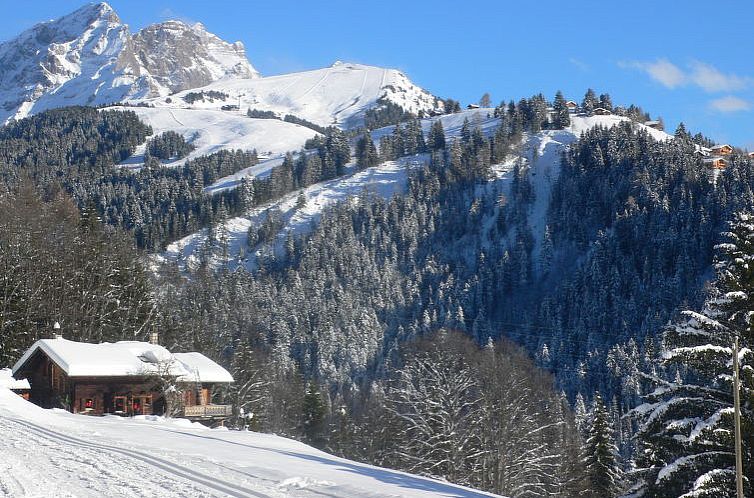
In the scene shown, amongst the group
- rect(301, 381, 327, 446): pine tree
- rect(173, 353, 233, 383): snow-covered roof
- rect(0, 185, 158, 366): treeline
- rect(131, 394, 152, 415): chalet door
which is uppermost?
rect(0, 185, 158, 366): treeline

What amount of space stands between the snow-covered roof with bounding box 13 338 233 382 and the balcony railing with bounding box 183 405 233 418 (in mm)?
2020

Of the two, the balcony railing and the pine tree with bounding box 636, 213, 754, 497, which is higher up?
the pine tree with bounding box 636, 213, 754, 497

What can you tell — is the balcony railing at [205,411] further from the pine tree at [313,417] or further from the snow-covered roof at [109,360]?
the pine tree at [313,417]

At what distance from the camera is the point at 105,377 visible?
4441 centimetres

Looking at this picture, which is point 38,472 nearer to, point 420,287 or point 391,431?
point 391,431

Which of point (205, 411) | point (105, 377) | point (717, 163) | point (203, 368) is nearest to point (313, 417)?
point (203, 368)

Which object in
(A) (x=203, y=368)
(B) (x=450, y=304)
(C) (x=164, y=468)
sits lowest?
(A) (x=203, y=368)

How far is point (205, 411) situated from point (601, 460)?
2358 cm

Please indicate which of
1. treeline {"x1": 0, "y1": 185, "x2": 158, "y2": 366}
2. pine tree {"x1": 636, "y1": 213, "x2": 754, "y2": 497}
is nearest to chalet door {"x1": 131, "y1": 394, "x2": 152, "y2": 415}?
treeline {"x1": 0, "y1": 185, "x2": 158, "y2": 366}

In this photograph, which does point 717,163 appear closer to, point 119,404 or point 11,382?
point 119,404

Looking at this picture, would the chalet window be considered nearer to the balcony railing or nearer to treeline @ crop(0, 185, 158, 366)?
the balcony railing

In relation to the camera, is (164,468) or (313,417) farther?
(313,417)

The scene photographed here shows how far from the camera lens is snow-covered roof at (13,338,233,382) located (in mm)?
43344

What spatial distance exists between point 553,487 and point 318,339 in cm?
10394
